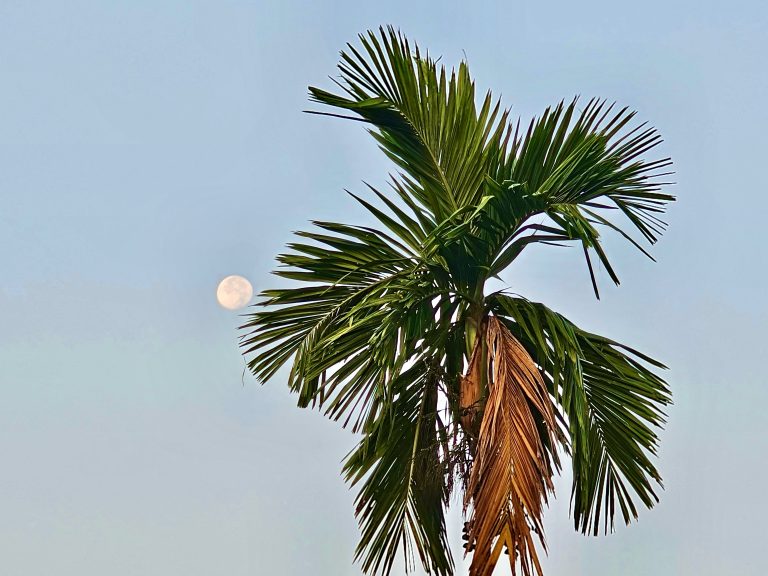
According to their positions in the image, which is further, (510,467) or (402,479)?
(402,479)

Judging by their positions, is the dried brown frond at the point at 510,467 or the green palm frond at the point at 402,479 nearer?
the dried brown frond at the point at 510,467

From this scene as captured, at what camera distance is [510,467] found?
5309 millimetres

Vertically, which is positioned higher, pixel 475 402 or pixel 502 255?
pixel 502 255

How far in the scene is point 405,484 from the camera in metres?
6.30

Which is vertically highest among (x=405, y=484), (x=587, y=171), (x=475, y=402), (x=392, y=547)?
(x=587, y=171)

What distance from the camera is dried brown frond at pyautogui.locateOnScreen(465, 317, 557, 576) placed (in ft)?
17.0

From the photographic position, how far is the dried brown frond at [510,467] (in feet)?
17.0

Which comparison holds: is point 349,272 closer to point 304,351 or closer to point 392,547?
point 304,351

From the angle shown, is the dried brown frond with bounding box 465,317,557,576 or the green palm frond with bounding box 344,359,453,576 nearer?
the dried brown frond with bounding box 465,317,557,576

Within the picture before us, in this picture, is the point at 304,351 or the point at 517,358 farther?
the point at 304,351

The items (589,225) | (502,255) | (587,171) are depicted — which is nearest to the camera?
(589,225)

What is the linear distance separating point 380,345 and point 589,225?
1.36 metres

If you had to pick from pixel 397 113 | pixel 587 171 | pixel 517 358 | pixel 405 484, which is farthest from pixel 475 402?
pixel 397 113

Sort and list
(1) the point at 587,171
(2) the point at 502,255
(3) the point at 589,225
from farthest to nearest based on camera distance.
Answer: (2) the point at 502,255, (1) the point at 587,171, (3) the point at 589,225
